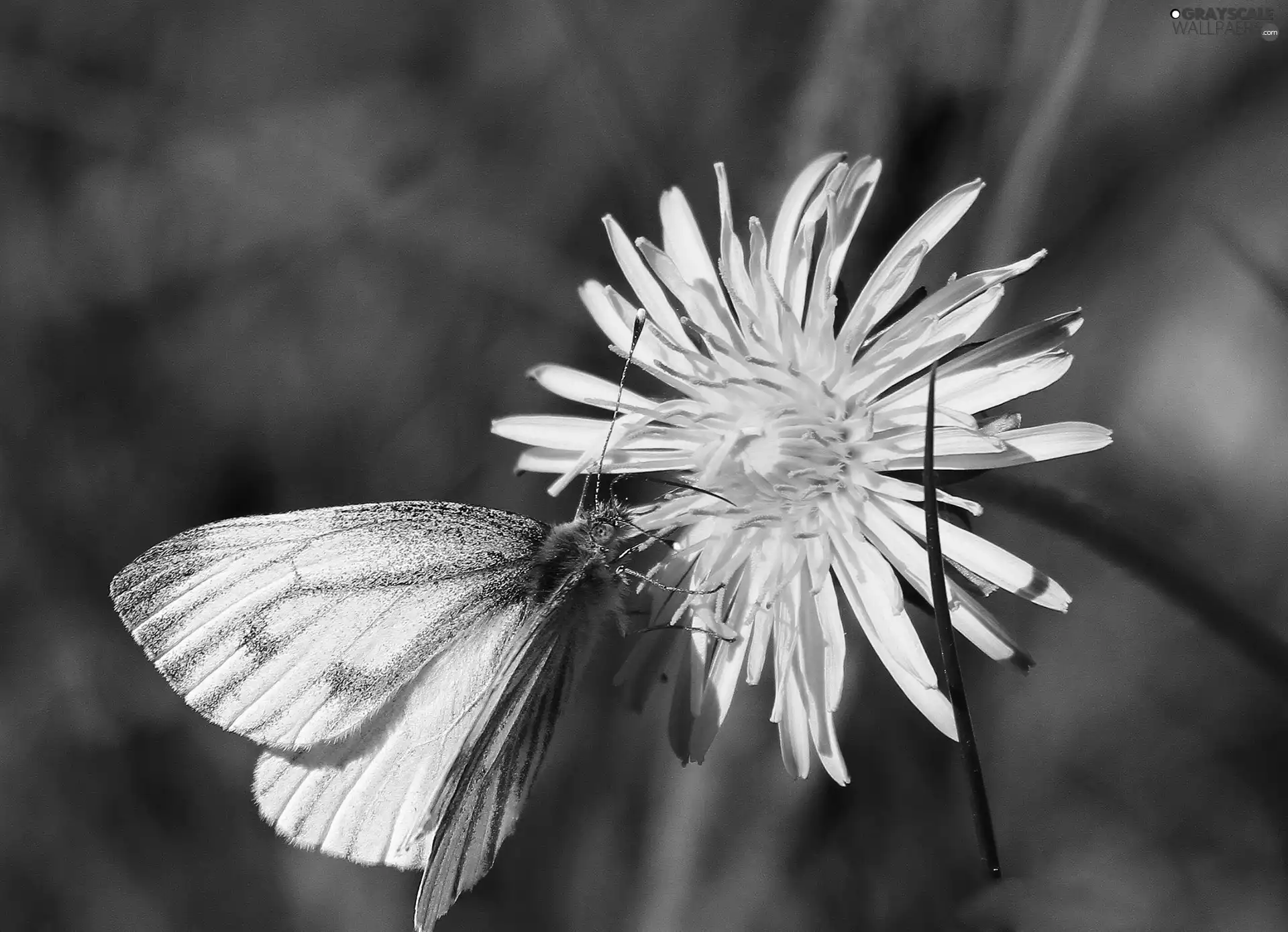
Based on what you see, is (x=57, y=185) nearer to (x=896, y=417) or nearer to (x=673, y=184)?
(x=673, y=184)

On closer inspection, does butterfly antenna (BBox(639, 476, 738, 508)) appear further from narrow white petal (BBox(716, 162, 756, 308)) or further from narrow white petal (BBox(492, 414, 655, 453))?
narrow white petal (BBox(716, 162, 756, 308))

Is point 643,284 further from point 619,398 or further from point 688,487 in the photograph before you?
point 688,487

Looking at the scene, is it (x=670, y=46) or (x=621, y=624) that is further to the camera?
(x=670, y=46)

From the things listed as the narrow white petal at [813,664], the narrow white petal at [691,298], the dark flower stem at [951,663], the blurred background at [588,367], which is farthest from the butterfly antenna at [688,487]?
the blurred background at [588,367]

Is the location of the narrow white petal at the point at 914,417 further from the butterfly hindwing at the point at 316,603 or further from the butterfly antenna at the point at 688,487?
the butterfly hindwing at the point at 316,603

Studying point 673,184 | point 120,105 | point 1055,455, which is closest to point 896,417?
point 1055,455

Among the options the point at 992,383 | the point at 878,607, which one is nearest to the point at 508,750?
the point at 878,607

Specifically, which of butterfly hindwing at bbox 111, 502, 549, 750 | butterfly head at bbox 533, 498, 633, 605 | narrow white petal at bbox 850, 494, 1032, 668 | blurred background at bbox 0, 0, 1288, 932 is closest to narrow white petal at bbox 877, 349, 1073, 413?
narrow white petal at bbox 850, 494, 1032, 668
